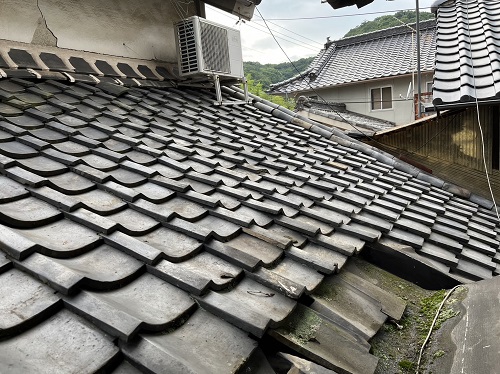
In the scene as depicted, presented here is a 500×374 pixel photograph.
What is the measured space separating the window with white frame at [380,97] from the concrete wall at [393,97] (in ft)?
0.65

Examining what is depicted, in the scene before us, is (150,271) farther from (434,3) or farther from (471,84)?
(434,3)

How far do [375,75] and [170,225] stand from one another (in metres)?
21.9

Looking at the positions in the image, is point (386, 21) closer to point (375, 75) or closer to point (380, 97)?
point (380, 97)

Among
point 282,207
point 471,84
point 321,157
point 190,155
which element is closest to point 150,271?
point 282,207

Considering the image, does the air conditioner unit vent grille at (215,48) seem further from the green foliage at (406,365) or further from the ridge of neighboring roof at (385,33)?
the ridge of neighboring roof at (385,33)

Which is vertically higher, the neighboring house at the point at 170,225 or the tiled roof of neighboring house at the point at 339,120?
the neighboring house at the point at 170,225

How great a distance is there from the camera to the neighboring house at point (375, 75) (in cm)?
2175

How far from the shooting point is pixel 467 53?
6.58 meters

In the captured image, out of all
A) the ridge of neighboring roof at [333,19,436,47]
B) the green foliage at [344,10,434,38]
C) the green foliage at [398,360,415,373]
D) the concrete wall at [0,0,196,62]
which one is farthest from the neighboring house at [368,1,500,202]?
the green foliage at [344,10,434,38]

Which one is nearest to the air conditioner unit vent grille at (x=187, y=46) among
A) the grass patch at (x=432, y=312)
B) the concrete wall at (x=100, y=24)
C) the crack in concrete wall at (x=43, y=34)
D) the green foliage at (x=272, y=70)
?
the concrete wall at (x=100, y=24)

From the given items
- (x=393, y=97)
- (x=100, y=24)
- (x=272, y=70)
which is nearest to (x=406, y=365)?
(x=100, y=24)

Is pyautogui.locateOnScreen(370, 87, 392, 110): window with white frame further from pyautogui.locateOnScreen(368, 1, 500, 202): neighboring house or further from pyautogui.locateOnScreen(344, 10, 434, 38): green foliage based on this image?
pyautogui.locateOnScreen(344, 10, 434, 38): green foliage

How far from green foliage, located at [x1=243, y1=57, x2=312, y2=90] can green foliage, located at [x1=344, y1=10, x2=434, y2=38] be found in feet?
22.0

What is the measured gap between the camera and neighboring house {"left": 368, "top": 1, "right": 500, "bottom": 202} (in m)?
5.54
